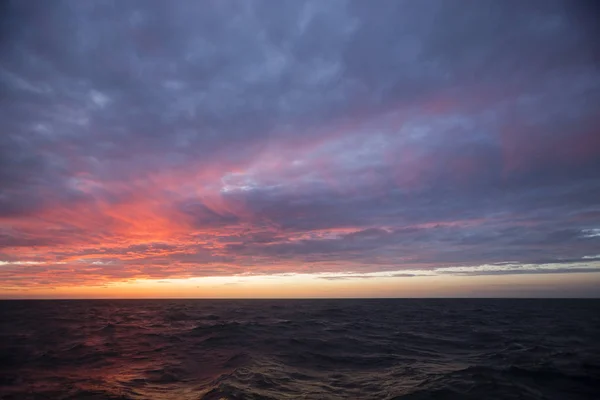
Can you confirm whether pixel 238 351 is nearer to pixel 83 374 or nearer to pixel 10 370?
pixel 83 374

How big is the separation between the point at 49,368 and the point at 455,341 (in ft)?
77.3

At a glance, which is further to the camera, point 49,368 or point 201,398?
point 49,368

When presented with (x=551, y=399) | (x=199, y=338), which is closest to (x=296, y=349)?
(x=199, y=338)

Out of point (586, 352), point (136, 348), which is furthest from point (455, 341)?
point (136, 348)

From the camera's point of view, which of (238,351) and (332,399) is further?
(238,351)

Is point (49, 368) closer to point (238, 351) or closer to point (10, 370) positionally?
point (10, 370)

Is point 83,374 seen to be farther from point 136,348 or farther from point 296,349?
point 296,349

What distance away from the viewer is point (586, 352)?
17188mm

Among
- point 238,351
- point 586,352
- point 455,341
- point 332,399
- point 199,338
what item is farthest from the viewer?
point 199,338

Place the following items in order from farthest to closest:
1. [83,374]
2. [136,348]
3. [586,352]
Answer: [136,348] < [586,352] < [83,374]

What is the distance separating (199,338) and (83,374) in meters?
9.98

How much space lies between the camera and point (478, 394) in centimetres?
1078

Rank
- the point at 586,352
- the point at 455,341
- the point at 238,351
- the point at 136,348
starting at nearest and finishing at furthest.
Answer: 1. the point at 586,352
2. the point at 238,351
3. the point at 136,348
4. the point at 455,341

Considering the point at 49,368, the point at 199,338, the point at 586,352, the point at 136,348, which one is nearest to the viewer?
the point at 49,368
